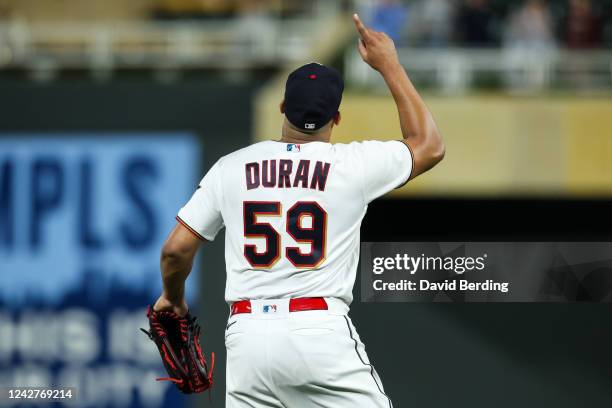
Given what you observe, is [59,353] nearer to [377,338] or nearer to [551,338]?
[377,338]

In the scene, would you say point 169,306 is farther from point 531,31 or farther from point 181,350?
point 531,31

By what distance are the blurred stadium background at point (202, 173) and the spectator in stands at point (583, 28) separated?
0.02 metres

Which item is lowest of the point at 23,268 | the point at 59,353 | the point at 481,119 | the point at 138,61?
the point at 59,353

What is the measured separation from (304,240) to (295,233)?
36mm

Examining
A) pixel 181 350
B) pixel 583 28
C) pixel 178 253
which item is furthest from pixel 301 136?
pixel 583 28

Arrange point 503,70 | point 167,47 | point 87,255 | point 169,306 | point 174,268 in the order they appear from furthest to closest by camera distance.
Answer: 1. point 167,47
2. point 87,255
3. point 503,70
4. point 169,306
5. point 174,268

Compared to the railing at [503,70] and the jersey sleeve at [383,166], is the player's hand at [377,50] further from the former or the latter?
the railing at [503,70]

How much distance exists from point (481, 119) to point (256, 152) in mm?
6138

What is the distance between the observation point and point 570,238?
10609mm

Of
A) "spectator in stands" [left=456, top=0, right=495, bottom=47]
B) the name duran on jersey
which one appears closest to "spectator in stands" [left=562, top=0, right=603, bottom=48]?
"spectator in stands" [left=456, top=0, right=495, bottom=47]

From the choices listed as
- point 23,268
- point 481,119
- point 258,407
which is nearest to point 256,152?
point 258,407

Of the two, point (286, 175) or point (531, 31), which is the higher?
point (531, 31)

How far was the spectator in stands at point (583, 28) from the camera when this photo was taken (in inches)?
396

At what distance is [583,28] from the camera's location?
1008cm
